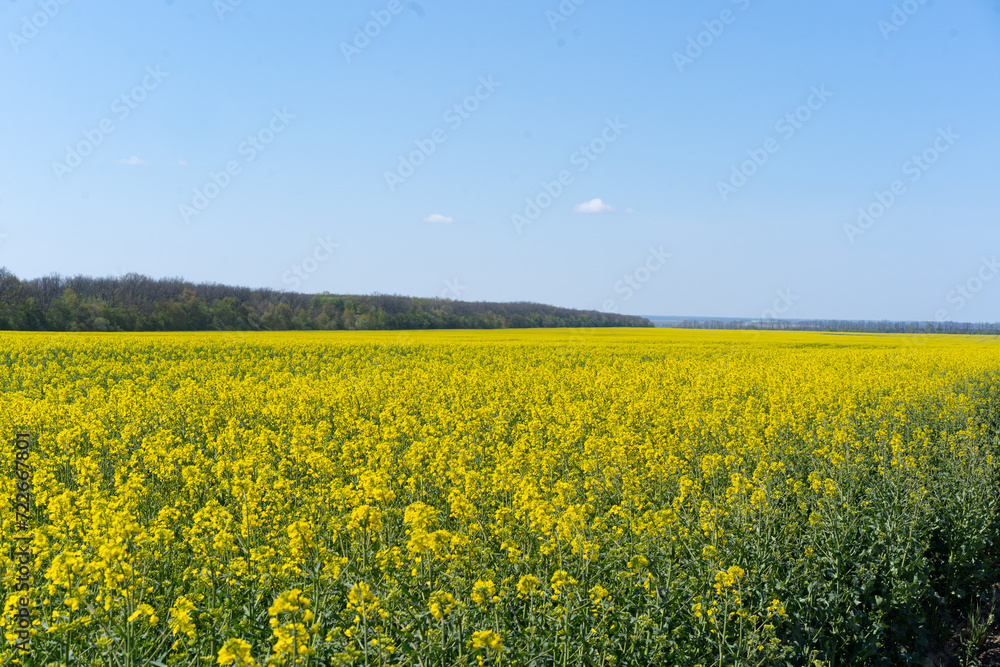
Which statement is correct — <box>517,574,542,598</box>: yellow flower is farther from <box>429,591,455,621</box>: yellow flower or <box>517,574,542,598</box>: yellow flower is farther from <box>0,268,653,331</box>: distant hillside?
<box>0,268,653,331</box>: distant hillside

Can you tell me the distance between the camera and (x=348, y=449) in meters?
8.03

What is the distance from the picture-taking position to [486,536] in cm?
524

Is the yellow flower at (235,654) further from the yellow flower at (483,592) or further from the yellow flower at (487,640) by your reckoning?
the yellow flower at (483,592)

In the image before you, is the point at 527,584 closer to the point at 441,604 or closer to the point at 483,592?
the point at 483,592

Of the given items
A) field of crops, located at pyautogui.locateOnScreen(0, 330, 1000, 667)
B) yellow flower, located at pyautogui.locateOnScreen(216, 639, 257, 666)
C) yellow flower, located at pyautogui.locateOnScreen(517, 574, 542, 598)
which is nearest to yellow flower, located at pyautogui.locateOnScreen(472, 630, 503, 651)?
field of crops, located at pyautogui.locateOnScreen(0, 330, 1000, 667)

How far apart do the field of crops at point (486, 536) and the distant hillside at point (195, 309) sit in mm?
44752

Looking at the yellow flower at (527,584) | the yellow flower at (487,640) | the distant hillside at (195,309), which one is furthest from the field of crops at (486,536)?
the distant hillside at (195,309)

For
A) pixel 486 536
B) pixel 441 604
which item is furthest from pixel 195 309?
pixel 441 604

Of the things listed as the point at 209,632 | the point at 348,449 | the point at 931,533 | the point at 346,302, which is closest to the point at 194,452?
the point at 348,449

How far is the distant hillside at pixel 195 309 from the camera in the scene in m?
47.9

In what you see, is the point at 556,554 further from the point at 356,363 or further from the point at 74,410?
the point at 356,363

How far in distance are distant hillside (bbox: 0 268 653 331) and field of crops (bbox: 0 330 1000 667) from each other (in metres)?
44.8

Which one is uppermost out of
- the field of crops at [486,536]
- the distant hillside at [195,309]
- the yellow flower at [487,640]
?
the distant hillside at [195,309]

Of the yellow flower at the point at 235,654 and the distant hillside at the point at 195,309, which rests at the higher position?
the distant hillside at the point at 195,309
